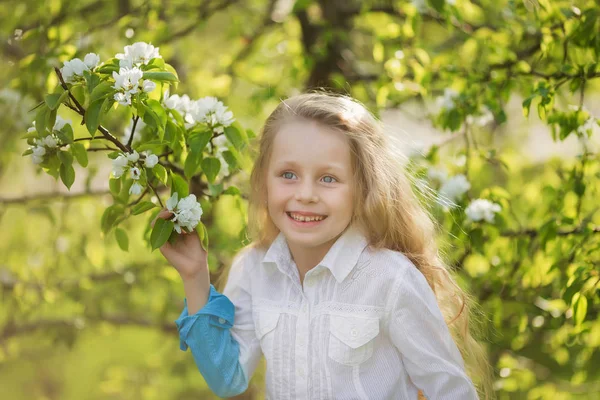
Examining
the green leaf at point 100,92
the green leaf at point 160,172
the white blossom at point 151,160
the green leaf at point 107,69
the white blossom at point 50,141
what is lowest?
the green leaf at point 160,172

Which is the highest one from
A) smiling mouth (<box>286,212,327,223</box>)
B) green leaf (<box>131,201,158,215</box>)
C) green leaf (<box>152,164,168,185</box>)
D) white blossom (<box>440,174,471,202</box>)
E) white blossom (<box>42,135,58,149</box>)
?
white blossom (<box>42,135,58,149</box>)

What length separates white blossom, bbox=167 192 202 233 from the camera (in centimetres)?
159

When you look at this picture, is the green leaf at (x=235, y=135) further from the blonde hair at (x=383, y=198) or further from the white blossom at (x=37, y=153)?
the white blossom at (x=37, y=153)

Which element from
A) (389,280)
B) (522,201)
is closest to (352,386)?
(389,280)

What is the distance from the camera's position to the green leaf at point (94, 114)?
1.45 metres

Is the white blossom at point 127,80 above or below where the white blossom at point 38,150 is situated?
above

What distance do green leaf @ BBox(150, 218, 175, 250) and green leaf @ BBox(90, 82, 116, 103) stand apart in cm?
29

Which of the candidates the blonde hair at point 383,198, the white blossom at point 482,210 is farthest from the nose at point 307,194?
the white blossom at point 482,210

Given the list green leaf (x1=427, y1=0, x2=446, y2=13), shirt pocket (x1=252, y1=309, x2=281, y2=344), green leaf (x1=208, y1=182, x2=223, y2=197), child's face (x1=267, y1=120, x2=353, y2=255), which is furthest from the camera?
green leaf (x1=427, y1=0, x2=446, y2=13)

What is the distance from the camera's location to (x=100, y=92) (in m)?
1.46

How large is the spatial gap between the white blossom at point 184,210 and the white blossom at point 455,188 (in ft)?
3.07

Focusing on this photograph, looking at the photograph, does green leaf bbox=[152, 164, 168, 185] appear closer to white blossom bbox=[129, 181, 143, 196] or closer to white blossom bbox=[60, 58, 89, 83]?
white blossom bbox=[129, 181, 143, 196]

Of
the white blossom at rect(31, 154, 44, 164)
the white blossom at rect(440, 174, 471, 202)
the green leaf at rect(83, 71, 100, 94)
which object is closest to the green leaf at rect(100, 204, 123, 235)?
the white blossom at rect(31, 154, 44, 164)

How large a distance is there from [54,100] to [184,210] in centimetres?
35
